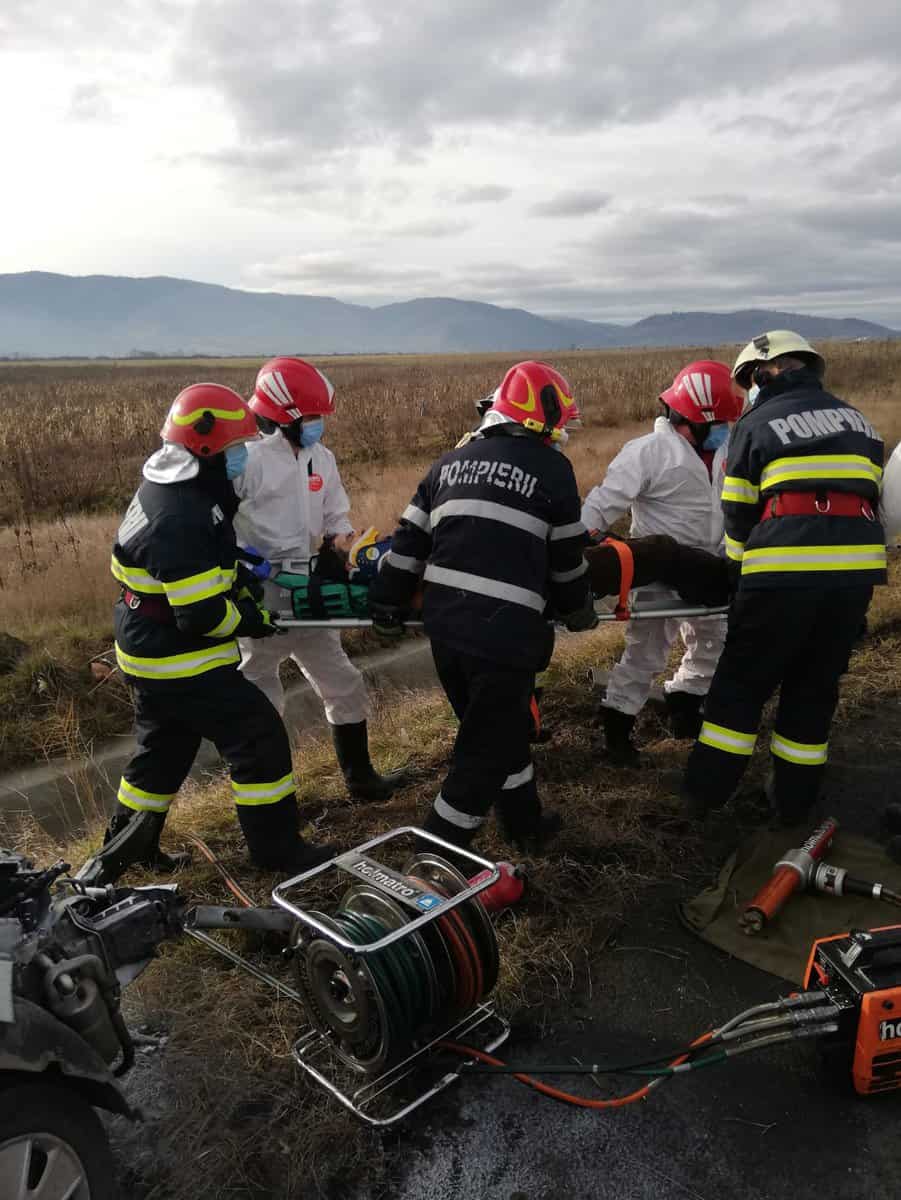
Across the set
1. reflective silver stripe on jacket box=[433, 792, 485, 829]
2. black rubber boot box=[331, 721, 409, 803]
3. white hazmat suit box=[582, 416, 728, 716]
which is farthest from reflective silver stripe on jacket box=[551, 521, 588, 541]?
black rubber boot box=[331, 721, 409, 803]

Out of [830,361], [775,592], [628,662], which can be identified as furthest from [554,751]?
[830,361]

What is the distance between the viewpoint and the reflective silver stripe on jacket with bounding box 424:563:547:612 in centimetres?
354

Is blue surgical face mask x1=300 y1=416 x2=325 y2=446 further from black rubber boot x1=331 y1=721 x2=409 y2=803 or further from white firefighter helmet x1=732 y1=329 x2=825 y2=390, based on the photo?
white firefighter helmet x1=732 y1=329 x2=825 y2=390

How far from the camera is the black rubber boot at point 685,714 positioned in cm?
531

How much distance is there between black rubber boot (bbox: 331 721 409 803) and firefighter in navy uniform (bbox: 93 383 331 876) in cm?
93

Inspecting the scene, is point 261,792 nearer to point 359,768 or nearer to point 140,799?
point 140,799

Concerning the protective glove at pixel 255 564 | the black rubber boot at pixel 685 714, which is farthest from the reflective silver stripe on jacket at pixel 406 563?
the black rubber boot at pixel 685 714

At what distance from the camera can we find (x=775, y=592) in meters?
3.88

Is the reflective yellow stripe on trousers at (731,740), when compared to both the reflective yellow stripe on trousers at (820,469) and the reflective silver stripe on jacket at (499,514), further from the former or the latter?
the reflective silver stripe on jacket at (499,514)

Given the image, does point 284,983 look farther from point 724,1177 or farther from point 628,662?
point 628,662

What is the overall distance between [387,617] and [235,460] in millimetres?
1026

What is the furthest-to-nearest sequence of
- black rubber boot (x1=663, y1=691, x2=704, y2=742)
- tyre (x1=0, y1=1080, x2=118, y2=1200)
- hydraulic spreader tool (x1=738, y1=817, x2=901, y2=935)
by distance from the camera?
black rubber boot (x1=663, y1=691, x2=704, y2=742) → hydraulic spreader tool (x1=738, y1=817, x2=901, y2=935) → tyre (x1=0, y1=1080, x2=118, y2=1200)

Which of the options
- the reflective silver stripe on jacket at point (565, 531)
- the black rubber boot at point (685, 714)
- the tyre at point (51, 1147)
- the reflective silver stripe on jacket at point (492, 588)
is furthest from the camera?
the black rubber boot at point (685, 714)

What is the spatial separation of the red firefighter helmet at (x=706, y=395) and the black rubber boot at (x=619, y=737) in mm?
1764
